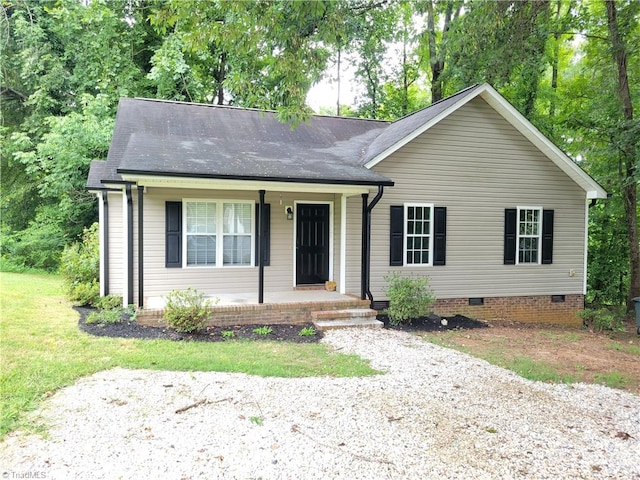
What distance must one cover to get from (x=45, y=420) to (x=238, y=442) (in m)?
1.74

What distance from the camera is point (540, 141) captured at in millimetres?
10219

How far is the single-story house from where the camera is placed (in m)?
8.84

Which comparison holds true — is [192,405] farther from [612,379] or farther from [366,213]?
[366,213]

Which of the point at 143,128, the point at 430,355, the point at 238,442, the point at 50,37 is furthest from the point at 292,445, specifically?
the point at 50,37

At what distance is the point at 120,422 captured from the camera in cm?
378

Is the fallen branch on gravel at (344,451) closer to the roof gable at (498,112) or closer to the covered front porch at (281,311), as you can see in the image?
the covered front porch at (281,311)

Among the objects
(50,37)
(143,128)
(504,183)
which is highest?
(50,37)

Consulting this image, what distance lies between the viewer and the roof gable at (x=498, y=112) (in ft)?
30.7

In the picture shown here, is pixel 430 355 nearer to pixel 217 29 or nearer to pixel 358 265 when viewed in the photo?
pixel 358 265

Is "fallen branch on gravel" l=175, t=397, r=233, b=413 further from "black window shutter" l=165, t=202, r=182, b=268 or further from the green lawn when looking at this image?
"black window shutter" l=165, t=202, r=182, b=268

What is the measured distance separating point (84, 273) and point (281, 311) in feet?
17.3

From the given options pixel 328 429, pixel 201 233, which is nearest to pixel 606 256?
pixel 201 233

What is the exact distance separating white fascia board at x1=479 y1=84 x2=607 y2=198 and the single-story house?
→ 0.04m

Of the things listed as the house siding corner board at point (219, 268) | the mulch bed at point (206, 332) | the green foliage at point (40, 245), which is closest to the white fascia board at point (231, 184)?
the house siding corner board at point (219, 268)
